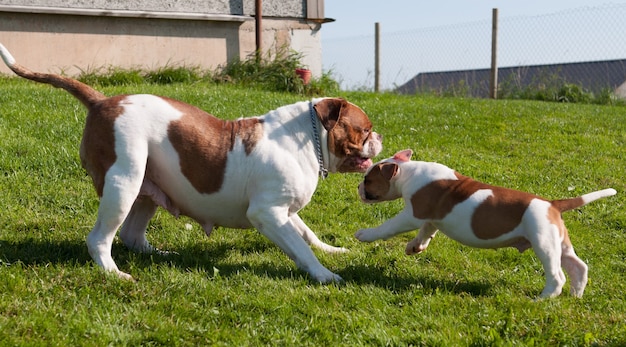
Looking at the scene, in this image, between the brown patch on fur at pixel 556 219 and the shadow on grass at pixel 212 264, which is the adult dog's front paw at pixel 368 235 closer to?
the shadow on grass at pixel 212 264

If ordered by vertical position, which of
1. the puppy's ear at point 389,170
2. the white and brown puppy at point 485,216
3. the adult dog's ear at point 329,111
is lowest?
the white and brown puppy at point 485,216

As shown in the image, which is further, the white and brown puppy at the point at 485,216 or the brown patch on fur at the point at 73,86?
the brown patch on fur at the point at 73,86

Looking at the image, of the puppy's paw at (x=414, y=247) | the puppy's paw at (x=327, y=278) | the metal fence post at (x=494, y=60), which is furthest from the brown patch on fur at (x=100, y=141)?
the metal fence post at (x=494, y=60)

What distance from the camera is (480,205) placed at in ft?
16.7

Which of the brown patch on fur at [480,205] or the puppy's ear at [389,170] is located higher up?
the puppy's ear at [389,170]

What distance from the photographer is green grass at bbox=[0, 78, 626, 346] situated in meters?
4.15

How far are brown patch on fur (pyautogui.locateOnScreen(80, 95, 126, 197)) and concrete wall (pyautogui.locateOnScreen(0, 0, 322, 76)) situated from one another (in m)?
9.49

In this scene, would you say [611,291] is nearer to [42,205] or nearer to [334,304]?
[334,304]

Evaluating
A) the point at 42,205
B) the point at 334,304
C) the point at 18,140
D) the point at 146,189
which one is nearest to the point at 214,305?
the point at 334,304

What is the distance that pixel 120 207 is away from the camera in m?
4.80

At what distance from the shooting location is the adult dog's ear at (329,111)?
542 centimetres

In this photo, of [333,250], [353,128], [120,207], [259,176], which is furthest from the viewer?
[333,250]

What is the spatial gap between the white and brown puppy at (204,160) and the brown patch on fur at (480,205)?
800mm

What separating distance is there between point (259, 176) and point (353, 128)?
2.97 ft
